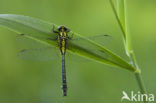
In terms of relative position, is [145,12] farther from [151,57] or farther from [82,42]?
[82,42]

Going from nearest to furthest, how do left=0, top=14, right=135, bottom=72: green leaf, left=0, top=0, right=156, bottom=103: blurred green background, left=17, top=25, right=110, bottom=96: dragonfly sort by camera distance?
left=0, top=14, right=135, bottom=72: green leaf < left=17, top=25, right=110, bottom=96: dragonfly < left=0, top=0, right=156, bottom=103: blurred green background

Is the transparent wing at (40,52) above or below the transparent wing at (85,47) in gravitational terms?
above

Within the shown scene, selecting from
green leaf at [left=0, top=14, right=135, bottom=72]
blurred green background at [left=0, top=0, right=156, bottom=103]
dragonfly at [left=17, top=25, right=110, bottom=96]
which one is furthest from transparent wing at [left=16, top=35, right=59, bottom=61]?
Answer: blurred green background at [left=0, top=0, right=156, bottom=103]

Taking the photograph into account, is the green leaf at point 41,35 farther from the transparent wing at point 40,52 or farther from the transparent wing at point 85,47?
the transparent wing at point 40,52

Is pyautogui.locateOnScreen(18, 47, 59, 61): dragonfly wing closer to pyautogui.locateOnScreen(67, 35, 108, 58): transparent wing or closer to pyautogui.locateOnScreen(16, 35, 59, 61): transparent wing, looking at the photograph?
pyautogui.locateOnScreen(16, 35, 59, 61): transparent wing

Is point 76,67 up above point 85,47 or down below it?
above

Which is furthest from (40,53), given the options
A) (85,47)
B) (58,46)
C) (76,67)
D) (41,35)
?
(76,67)

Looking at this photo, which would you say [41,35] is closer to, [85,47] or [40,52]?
[85,47]

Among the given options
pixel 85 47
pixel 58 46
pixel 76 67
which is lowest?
pixel 85 47

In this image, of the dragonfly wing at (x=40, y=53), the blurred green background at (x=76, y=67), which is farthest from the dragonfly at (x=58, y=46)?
the blurred green background at (x=76, y=67)
